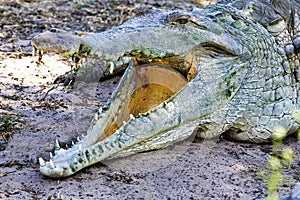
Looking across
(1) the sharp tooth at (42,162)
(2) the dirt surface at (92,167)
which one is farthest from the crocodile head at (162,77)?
(2) the dirt surface at (92,167)

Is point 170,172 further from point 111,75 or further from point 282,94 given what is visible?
point 111,75

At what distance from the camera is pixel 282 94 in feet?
14.9

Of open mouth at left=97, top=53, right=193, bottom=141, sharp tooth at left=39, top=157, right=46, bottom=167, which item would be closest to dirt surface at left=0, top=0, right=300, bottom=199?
sharp tooth at left=39, top=157, right=46, bottom=167

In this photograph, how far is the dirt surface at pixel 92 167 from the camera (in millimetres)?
3576

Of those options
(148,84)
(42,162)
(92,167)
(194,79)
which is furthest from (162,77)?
(42,162)

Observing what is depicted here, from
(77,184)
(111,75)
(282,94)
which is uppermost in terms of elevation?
(282,94)

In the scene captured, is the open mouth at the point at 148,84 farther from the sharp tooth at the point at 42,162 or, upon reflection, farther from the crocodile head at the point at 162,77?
the sharp tooth at the point at 42,162

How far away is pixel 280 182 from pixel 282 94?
975 mm

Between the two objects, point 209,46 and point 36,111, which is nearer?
point 209,46

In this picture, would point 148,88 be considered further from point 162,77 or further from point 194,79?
point 194,79

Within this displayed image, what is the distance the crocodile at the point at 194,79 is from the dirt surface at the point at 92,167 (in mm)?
106

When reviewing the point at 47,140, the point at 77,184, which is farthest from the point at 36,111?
the point at 77,184

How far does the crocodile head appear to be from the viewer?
3763 millimetres

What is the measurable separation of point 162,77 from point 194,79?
340mm
